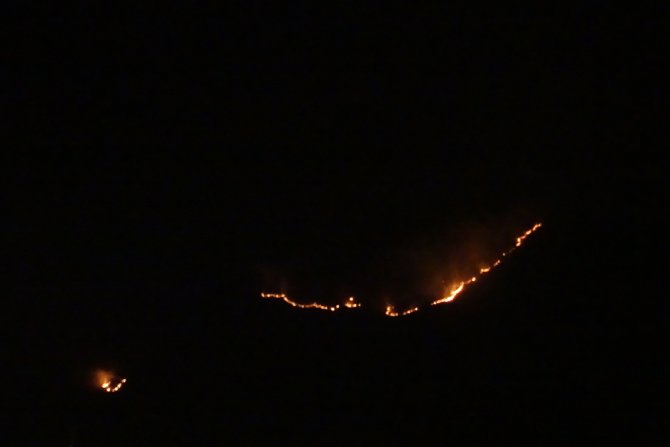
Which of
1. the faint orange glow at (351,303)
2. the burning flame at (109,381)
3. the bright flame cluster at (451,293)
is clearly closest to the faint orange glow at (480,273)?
the bright flame cluster at (451,293)

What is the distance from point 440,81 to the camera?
3.00 m

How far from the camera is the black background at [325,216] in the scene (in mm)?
2779

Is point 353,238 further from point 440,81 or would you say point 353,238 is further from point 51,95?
point 51,95

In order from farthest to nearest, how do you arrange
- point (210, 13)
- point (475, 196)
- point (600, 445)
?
point (210, 13) → point (475, 196) → point (600, 445)

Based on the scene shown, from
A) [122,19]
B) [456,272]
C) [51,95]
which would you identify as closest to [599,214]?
[456,272]

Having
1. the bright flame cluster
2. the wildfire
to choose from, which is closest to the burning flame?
the wildfire

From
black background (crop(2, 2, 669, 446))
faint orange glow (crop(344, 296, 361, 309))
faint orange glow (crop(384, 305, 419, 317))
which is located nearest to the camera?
black background (crop(2, 2, 669, 446))

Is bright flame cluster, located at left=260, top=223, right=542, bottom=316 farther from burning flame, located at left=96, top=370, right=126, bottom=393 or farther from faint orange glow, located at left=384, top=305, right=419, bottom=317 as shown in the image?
burning flame, located at left=96, top=370, right=126, bottom=393

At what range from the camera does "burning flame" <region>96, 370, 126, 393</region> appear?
11.7 ft

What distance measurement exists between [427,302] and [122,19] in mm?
1932

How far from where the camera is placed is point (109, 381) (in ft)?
11.8

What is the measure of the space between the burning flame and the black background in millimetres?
50

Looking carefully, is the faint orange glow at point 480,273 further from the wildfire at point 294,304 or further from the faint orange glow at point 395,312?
the wildfire at point 294,304

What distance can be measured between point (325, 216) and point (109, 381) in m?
1.46
